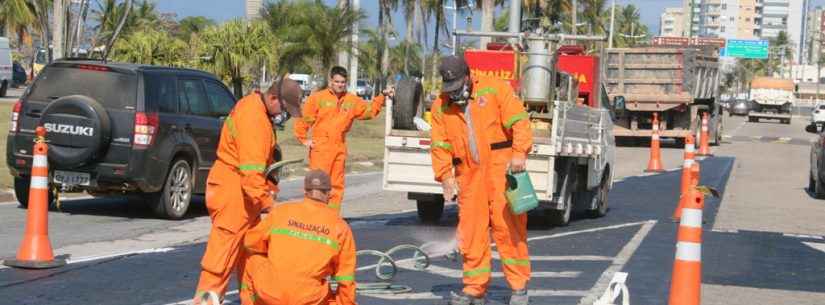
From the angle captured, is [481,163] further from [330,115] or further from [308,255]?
[330,115]

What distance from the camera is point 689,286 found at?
7.65m

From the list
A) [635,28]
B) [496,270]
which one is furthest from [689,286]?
[635,28]

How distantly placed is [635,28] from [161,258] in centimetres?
13623

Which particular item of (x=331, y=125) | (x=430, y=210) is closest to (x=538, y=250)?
(x=331, y=125)

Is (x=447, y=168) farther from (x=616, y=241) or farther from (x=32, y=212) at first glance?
(x=616, y=241)

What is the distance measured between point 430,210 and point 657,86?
77.6 feet

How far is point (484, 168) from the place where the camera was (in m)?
9.28

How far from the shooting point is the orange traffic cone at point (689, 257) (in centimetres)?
765

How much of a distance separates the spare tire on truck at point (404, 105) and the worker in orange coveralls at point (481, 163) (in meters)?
5.53

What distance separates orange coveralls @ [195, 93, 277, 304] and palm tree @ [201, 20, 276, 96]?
1420 inches

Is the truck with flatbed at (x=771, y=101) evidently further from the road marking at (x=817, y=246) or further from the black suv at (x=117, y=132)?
the black suv at (x=117, y=132)

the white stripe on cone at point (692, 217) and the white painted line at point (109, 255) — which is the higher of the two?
the white stripe on cone at point (692, 217)

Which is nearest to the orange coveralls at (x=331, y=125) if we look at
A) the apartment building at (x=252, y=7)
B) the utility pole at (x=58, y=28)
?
the utility pole at (x=58, y=28)

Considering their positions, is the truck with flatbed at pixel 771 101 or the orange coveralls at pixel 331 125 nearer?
the orange coveralls at pixel 331 125
